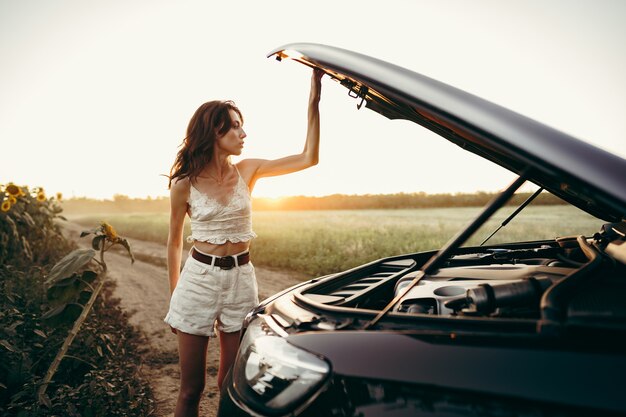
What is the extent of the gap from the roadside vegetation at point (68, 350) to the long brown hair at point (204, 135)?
911 mm

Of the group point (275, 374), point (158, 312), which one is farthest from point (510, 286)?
point (158, 312)

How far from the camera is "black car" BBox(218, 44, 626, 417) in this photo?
876mm

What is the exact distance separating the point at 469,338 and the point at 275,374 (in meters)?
0.53

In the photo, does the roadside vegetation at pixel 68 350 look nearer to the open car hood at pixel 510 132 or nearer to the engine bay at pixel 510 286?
the engine bay at pixel 510 286

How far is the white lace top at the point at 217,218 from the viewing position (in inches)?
90.0

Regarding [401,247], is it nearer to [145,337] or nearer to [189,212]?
[145,337]

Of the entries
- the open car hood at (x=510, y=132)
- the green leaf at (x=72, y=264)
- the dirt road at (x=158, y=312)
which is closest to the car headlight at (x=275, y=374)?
the open car hood at (x=510, y=132)

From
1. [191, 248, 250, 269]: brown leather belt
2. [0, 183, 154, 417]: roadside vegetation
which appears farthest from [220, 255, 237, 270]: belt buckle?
[0, 183, 154, 417]: roadside vegetation

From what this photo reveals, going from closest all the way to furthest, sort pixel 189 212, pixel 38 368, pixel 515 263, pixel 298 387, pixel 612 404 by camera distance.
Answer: pixel 612 404 → pixel 298 387 → pixel 515 263 → pixel 189 212 → pixel 38 368

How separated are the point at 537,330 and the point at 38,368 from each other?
144 inches

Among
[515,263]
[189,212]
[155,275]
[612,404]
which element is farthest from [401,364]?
[155,275]

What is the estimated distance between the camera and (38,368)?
10.7ft

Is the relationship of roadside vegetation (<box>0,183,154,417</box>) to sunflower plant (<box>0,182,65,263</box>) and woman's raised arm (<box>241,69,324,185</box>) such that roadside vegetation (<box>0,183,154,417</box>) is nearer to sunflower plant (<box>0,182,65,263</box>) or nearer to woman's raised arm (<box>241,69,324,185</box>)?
sunflower plant (<box>0,182,65,263</box>)

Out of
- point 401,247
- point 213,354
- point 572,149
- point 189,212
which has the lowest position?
point 213,354
